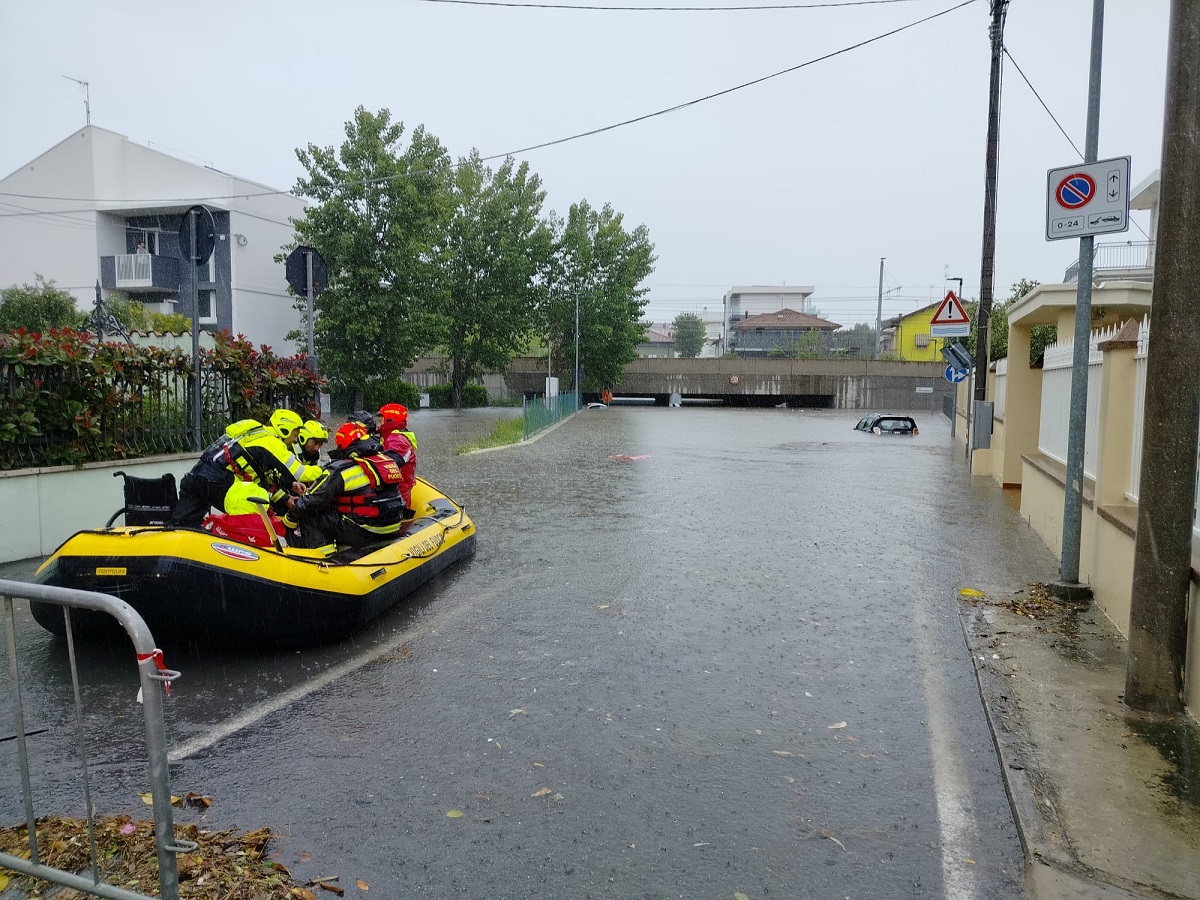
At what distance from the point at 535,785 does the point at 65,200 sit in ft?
139

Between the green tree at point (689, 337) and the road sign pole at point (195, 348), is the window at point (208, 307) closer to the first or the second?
the road sign pole at point (195, 348)

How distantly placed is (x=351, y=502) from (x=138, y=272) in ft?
119

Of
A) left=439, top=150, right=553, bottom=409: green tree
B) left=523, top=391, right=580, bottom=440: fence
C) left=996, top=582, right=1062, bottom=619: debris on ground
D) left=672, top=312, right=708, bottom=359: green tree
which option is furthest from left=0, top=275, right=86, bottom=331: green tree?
left=672, top=312, right=708, bottom=359: green tree

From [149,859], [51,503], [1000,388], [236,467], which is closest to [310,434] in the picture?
[236,467]

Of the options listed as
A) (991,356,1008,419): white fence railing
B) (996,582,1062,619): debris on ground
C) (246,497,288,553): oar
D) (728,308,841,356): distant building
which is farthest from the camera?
(728,308,841,356): distant building

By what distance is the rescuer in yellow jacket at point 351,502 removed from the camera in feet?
24.5

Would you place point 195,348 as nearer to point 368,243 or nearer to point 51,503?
point 51,503

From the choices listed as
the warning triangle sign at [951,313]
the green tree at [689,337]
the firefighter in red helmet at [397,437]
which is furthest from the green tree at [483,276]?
the green tree at [689,337]

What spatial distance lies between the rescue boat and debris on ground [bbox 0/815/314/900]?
6.70 ft

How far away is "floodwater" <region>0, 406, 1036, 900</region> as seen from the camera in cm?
356

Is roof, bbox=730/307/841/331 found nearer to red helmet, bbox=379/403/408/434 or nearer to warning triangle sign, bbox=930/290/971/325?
warning triangle sign, bbox=930/290/971/325

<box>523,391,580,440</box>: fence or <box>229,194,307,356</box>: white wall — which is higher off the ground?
<box>229,194,307,356</box>: white wall

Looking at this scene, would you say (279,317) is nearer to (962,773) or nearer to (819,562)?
(819,562)

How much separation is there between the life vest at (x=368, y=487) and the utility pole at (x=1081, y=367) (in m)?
5.32
